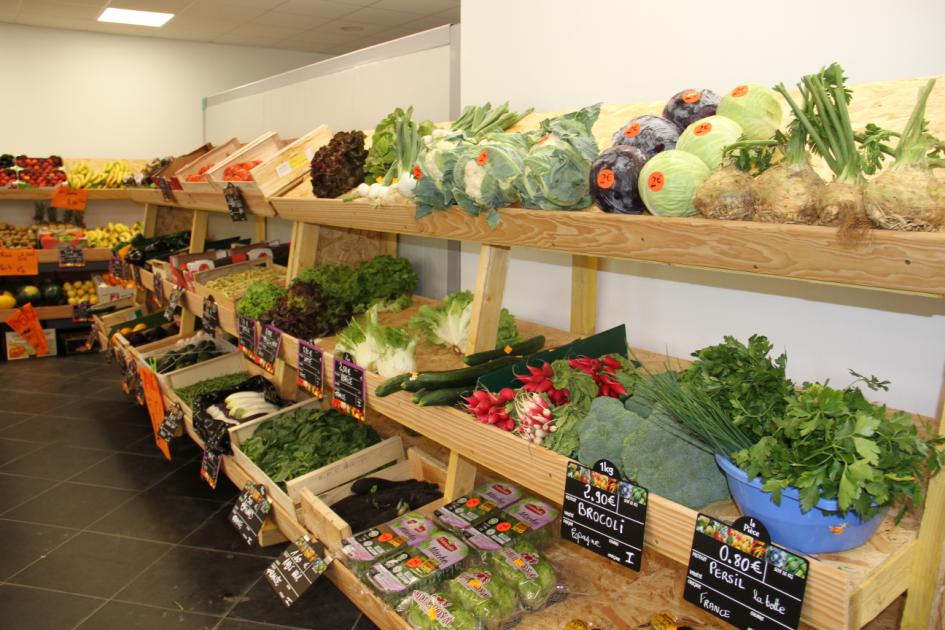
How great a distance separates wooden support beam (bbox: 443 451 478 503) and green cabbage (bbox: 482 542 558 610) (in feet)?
1.20

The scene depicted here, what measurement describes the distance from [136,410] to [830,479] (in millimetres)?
5265

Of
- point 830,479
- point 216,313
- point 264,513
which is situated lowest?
point 264,513

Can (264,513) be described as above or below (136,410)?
above

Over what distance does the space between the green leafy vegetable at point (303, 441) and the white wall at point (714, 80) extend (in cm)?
103

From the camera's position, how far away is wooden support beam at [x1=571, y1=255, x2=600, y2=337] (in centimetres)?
247

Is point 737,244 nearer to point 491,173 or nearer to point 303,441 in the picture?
point 491,173

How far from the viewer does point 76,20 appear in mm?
7219

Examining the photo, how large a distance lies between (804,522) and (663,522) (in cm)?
28

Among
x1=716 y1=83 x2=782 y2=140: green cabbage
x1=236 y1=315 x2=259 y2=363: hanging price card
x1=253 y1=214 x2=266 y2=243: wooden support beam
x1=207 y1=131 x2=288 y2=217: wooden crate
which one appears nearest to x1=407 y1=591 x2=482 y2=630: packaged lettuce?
x1=716 y1=83 x2=782 y2=140: green cabbage

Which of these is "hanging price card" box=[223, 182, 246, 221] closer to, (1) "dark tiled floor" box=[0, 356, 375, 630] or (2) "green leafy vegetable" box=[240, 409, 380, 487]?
(2) "green leafy vegetable" box=[240, 409, 380, 487]

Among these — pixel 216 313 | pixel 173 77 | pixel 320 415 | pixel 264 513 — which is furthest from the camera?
pixel 173 77

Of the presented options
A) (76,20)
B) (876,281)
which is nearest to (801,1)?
(876,281)

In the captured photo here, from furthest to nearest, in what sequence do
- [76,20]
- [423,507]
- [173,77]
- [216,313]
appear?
[173,77], [76,20], [216,313], [423,507]

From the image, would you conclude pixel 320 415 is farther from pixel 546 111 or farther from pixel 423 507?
pixel 546 111
